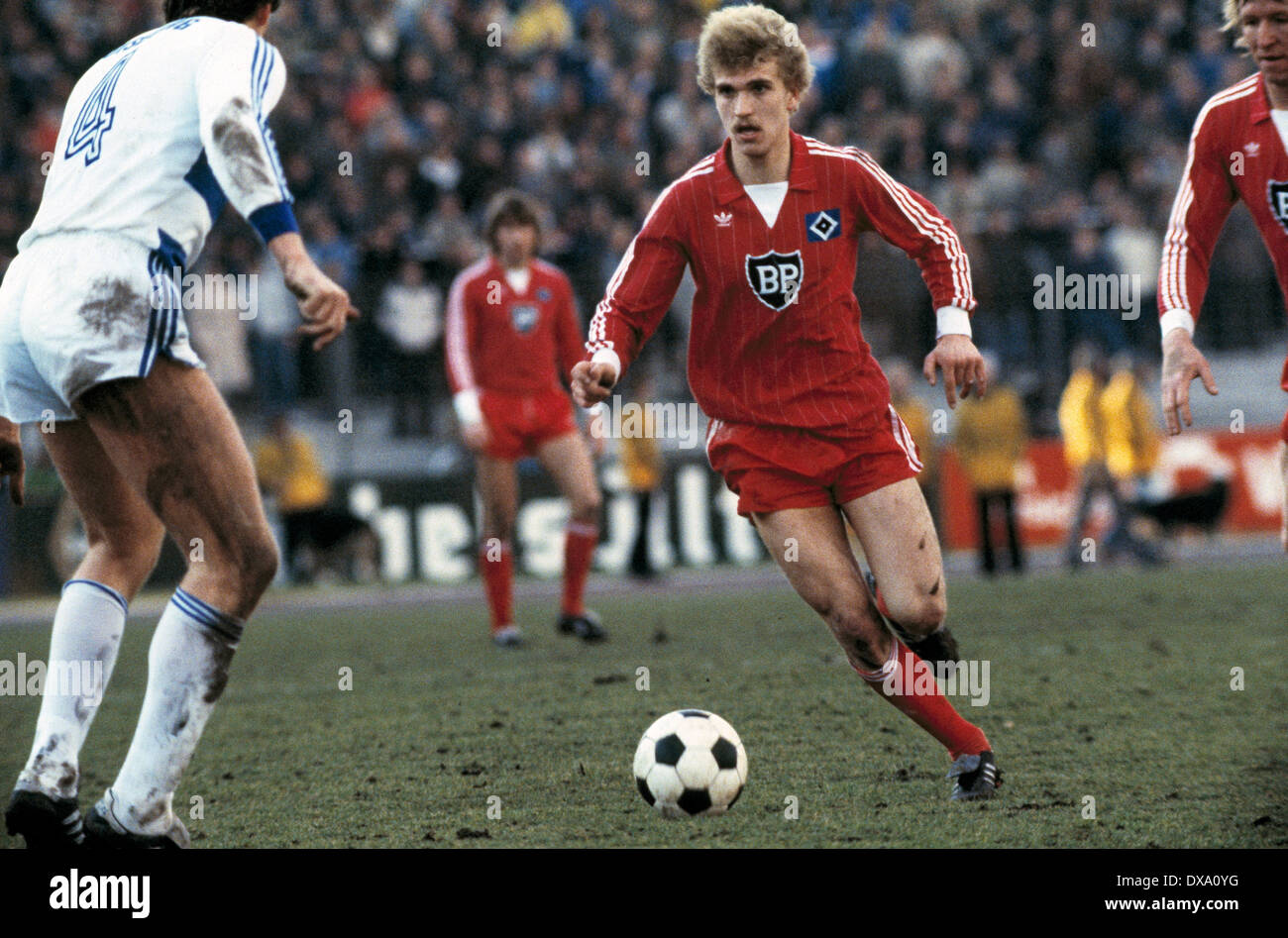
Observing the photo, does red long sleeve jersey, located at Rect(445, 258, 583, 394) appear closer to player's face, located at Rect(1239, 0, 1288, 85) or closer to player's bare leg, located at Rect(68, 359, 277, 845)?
player's face, located at Rect(1239, 0, 1288, 85)

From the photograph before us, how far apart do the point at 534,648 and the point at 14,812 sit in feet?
17.7

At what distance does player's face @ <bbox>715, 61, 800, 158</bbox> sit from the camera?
495cm

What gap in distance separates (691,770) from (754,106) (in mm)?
1992

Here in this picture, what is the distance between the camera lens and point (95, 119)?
4168 mm

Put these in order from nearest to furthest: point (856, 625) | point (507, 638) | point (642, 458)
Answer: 1. point (856, 625)
2. point (507, 638)
3. point (642, 458)

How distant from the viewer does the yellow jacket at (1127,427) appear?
50.9ft

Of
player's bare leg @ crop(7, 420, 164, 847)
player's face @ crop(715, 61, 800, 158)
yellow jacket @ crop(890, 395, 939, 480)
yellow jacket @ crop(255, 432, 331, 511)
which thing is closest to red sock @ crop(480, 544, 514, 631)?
player's face @ crop(715, 61, 800, 158)

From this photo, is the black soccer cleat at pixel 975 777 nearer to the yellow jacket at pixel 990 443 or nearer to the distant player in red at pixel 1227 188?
the distant player in red at pixel 1227 188

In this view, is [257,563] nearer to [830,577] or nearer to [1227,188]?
[830,577]

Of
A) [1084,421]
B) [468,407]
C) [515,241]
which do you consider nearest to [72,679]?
[468,407]

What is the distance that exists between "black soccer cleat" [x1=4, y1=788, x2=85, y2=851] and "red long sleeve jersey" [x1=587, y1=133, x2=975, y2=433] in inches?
80.5

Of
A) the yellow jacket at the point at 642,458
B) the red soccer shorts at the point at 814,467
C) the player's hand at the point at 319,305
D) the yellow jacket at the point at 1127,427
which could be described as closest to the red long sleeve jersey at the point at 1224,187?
the red soccer shorts at the point at 814,467

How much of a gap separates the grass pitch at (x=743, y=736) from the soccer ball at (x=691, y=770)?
64 mm

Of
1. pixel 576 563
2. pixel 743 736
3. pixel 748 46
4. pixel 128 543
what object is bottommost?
pixel 743 736
